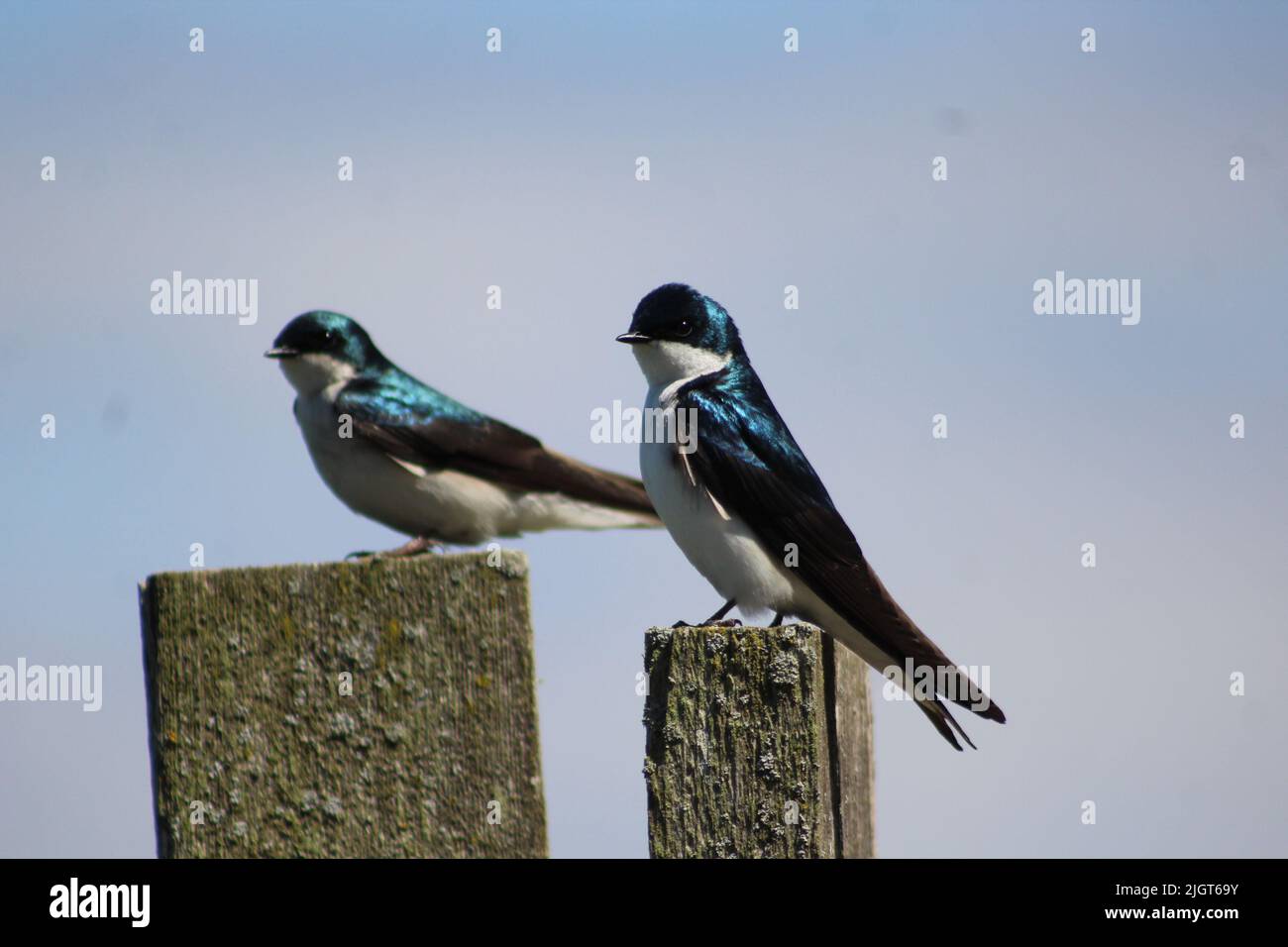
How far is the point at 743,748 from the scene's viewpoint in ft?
8.22

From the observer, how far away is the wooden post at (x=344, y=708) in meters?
2.15

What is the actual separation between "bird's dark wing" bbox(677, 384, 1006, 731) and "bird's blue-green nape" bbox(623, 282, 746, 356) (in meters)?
0.41

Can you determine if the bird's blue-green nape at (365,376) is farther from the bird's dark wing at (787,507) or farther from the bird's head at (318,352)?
the bird's dark wing at (787,507)

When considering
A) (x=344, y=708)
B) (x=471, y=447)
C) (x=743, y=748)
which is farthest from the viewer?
(x=471, y=447)

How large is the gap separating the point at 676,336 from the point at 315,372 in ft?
10.9

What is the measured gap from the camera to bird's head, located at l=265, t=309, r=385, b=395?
8.27 meters

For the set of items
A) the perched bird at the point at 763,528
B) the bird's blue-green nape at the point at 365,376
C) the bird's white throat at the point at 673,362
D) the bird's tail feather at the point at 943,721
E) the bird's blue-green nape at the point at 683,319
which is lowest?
the bird's tail feather at the point at 943,721

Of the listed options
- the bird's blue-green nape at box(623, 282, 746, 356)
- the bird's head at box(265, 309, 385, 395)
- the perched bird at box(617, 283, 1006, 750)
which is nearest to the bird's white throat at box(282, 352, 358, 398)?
the bird's head at box(265, 309, 385, 395)

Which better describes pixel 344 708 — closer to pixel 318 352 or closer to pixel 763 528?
pixel 763 528

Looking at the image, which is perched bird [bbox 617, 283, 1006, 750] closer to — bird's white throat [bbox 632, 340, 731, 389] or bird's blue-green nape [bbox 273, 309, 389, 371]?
bird's white throat [bbox 632, 340, 731, 389]

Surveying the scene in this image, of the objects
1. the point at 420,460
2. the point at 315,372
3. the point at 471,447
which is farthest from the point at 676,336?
the point at 315,372

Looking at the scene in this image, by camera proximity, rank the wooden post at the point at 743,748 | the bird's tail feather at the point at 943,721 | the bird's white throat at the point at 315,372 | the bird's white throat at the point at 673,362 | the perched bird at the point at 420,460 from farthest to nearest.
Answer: the bird's white throat at the point at 315,372 < the perched bird at the point at 420,460 < the bird's white throat at the point at 673,362 < the bird's tail feather at the point at 943,721 < the wooden post at the point at 743,748

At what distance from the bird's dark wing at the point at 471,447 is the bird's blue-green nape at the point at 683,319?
2690 mm

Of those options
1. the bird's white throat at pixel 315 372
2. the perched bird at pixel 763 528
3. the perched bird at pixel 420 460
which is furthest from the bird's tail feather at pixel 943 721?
the bird's white throat at pixel 315 372
